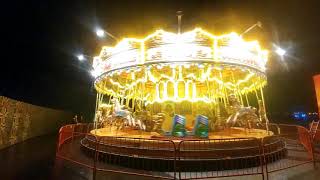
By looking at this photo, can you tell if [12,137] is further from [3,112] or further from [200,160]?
[200,160]

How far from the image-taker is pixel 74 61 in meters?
23.1

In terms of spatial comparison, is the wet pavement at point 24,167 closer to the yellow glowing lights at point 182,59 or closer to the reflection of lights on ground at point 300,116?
the yellow glowing lights at point 182,59

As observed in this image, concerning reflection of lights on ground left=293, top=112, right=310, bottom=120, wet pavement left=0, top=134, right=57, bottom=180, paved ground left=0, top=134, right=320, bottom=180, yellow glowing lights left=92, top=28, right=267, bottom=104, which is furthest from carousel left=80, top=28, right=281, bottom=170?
reflection of lights on ground left=293, top=112, right=310, bottom=120

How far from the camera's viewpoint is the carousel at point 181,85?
338 inches

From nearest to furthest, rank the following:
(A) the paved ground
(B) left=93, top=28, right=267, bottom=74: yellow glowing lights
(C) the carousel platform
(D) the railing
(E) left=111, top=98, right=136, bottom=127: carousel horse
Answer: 1. (A) the paved ground
2. (D) the railing
3. (C) the carousel platform
4. (B) left=93, top=28, right=267, bottom=74: yellow glowing lights
5. (E) left=111, top=98, right=136, bottom=127: carousel horse

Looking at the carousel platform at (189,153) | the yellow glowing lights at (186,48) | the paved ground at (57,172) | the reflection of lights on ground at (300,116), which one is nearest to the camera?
the paved ground at (57,172)

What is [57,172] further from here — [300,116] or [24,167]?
[300,116]

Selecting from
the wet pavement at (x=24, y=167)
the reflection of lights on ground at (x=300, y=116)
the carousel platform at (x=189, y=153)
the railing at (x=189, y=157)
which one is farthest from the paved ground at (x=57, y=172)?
the reflection of lights on ground at (x=300, y=116)

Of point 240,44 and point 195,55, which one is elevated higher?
point 240,44

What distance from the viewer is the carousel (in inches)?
338

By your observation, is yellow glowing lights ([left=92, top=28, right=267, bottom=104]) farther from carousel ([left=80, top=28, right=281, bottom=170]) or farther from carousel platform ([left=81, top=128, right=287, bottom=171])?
carousel platform ([left=81, top=128, right=287, bottom=171])

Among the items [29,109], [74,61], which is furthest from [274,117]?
[29,109]

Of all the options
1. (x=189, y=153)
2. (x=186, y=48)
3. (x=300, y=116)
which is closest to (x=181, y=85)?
(x=186, y=48)

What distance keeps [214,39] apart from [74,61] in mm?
17835
